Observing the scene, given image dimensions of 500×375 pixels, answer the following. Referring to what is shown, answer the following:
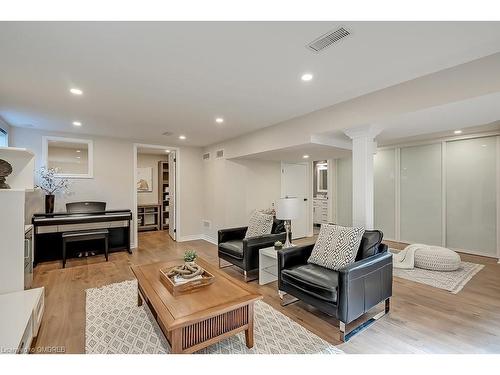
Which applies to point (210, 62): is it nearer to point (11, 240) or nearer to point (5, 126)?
point (11, 240)

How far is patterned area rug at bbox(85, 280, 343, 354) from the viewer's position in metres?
1.97

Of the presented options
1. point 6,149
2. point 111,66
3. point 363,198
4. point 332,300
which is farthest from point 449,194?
point 6,149

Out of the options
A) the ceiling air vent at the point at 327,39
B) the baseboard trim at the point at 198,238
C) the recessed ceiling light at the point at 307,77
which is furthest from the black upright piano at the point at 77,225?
the ceiling air vent at the point at 327,39

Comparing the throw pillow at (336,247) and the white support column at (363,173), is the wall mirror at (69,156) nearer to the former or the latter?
the throw pillow at (336,247)

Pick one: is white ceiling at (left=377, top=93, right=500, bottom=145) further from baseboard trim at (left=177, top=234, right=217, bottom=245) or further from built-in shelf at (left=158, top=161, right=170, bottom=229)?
built-in shelf at (left=158, top=161, right=170, bottom=229)

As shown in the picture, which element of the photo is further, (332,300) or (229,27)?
(332,300)

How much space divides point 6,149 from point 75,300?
6.01ft

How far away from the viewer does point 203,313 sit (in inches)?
68.4

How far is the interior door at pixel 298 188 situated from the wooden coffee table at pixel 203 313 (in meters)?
4.27

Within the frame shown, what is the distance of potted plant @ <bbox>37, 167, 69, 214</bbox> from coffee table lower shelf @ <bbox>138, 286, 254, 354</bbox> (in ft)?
13.6

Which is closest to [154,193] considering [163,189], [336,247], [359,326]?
[163,189]

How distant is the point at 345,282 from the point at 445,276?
2.59 meters
